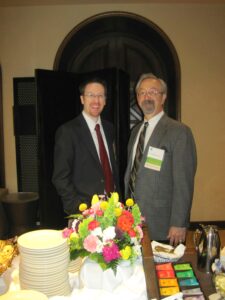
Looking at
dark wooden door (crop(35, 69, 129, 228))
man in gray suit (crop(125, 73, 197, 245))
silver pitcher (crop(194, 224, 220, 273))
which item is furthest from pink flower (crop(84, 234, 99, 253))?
dark wooden door (crop(35, 69, 129, 228))

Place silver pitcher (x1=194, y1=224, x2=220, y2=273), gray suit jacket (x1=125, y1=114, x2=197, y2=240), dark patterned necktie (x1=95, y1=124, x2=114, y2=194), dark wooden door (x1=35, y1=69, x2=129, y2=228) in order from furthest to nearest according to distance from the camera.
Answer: dark wooden door (x1=35, y1=69, x2=129, y2=228), dark patterned necktie (x1=95, y1=124, x2=114, y2=194), gray suit jacket (x1=125, y1=114, x2=197, y2=240), silver pitcher (x1=194, y1=224, x2=220, y2=273)

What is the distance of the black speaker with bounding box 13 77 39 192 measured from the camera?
3557 mm

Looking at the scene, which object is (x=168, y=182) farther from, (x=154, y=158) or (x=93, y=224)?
(x=93, y=224)

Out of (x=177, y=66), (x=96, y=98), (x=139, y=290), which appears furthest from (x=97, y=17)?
(x=139, y=290)

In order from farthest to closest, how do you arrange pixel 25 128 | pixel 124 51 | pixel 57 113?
pixel 124 51 → pixel 25 128 → pixel 57 113

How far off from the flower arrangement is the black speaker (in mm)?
2683

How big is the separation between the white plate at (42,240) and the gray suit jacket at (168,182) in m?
1.05

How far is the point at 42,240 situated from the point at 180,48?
3166 mm

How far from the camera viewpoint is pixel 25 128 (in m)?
3.60

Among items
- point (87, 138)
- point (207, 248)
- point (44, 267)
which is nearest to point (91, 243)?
point (44, 267)

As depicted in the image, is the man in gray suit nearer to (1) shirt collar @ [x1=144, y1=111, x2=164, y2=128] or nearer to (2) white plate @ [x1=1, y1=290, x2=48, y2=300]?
(1) shirt collar @ [x1=144, y1=111, x2=164, y2=128]

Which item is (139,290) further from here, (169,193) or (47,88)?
(47,88)

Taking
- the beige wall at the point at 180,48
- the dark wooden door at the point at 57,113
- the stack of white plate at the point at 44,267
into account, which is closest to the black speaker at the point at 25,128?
the beige wall at the point at 180,48

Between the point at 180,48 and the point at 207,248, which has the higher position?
the point at 180,48
